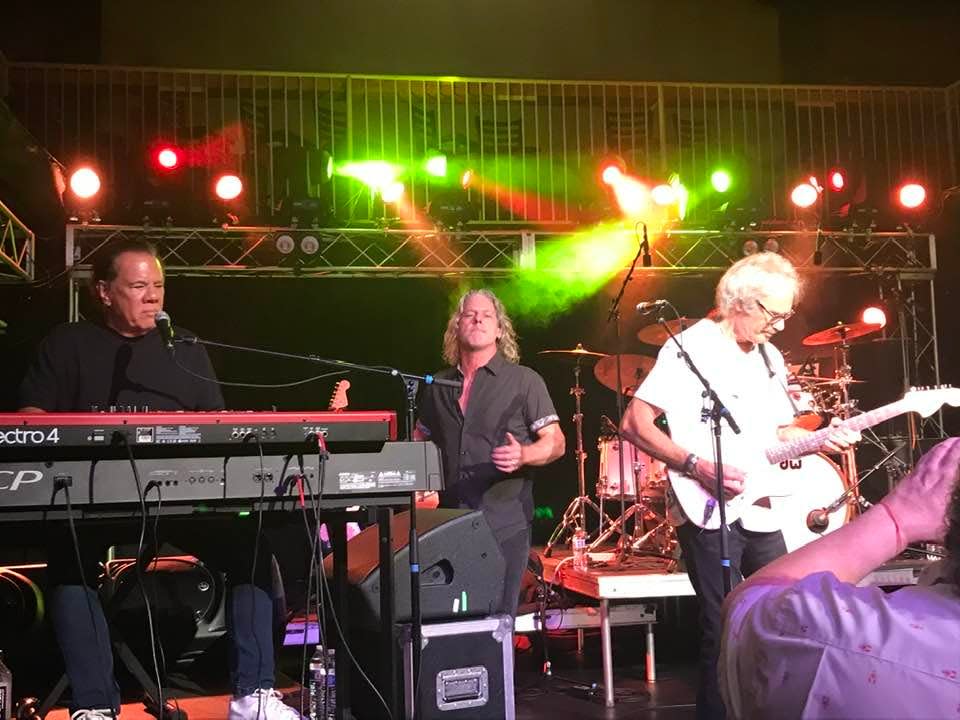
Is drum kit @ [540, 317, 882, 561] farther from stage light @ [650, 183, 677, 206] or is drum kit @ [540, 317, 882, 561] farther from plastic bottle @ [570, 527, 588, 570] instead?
stage light @ [650, 183, 677, 206]

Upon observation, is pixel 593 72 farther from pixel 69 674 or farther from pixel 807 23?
pixel 69 674

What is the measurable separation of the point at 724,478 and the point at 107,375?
7.88 ft

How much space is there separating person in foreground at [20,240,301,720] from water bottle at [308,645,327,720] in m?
0.22

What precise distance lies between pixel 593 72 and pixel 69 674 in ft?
28.0

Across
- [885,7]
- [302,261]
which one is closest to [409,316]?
[302,261]

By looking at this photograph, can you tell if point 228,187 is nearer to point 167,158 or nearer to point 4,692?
point 167,158

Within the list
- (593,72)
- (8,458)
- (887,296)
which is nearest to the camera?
(8,458)

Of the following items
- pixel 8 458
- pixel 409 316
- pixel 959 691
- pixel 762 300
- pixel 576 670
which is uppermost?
pixel 409 316

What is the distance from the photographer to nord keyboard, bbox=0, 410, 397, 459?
9.20ft

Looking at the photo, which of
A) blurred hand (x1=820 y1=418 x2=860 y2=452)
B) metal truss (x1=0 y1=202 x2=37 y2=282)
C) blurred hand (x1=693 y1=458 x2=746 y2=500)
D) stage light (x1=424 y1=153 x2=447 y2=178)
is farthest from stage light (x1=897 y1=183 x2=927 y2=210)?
metal truss (x1=0 y1=202 x2=37 y2=282)

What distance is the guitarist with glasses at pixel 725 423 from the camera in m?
3.73

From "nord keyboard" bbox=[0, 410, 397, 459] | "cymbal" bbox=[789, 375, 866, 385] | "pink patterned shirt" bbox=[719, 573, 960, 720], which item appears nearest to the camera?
"pink patterned shirt" bbox=[719, 573, 960, 720]

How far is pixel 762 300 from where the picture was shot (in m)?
4.01

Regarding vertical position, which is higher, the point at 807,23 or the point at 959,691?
the point at 807,23
